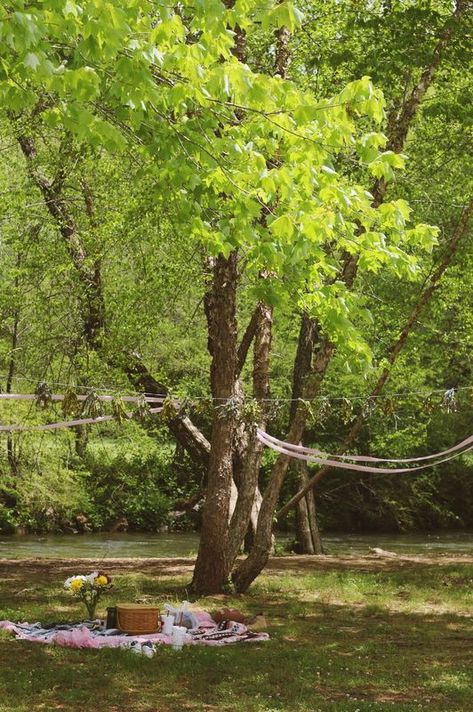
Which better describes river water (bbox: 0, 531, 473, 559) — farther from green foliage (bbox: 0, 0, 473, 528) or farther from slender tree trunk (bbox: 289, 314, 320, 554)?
slender tree trunk (bbox: 289, 314, 320, 554)

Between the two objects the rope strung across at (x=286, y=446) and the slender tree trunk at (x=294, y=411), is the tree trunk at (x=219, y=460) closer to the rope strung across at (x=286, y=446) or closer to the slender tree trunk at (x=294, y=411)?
the rope strung across at (x=286, y=446)

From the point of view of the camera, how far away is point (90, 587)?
31.8 feet

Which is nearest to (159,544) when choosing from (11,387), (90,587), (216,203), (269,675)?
(11,387)

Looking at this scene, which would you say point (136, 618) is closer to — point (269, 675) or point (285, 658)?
point (285, 658)

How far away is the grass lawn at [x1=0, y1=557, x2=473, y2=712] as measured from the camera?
711cm

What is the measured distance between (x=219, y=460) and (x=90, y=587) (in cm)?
252

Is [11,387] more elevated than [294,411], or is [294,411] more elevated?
[11,387]

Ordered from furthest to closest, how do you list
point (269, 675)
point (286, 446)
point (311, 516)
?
point (311, 516) < point (286, 446) < point (269, 675)

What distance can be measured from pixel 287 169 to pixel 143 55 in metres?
1.82

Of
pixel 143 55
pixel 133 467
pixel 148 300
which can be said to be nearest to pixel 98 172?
pixel 148 300

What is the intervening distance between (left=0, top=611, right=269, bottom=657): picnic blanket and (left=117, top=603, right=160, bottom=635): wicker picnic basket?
0.22ft

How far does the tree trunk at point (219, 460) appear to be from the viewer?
454 inches

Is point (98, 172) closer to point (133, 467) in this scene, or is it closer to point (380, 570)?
point (380, 570)

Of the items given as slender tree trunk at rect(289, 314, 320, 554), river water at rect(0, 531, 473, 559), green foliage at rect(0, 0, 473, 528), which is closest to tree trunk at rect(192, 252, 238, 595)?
green foliage at rect(0, 0, 473, 528)
